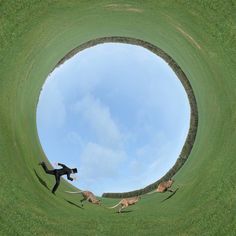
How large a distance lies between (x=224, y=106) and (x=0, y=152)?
6566 mm

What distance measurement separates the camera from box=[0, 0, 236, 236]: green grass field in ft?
35.4

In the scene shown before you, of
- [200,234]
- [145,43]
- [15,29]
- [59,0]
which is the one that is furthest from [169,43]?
[200,234]

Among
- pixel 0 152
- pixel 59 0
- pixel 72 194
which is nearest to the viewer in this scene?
pixel 59 0

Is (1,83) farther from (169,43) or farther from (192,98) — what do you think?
(192,98)

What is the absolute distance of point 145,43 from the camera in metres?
14.4

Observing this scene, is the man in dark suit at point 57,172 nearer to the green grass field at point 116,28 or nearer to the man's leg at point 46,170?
the man's leg at point 46,170

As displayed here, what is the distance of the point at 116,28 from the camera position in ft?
42.5

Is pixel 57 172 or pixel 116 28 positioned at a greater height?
pixel 116 28

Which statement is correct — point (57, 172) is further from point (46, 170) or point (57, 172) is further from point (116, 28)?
point (116, 28)

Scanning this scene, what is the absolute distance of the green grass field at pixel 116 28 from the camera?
1080 centimetres

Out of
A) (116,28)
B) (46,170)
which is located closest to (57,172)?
(46,170)

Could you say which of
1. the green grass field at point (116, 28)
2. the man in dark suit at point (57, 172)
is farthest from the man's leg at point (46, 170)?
the green grass field at point (116, 28)

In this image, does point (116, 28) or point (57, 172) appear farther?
point (116, 28)

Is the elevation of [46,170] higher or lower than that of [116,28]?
lower
